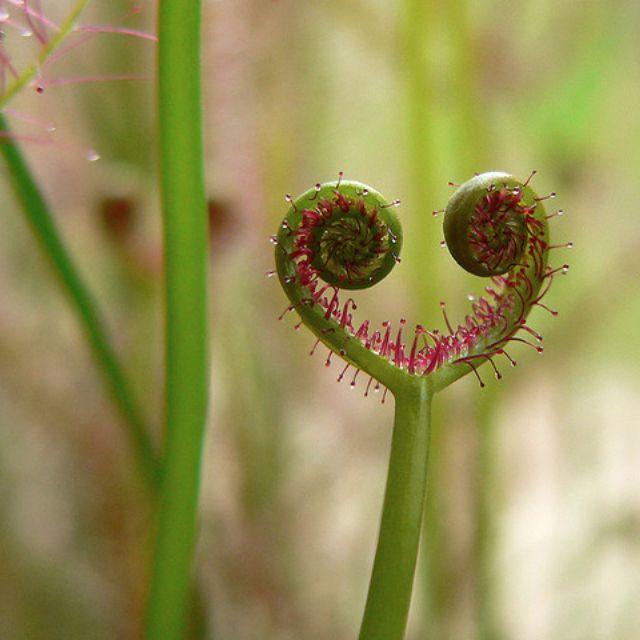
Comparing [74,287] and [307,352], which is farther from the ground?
[307,352]

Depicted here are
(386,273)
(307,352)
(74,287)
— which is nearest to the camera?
(386,273)

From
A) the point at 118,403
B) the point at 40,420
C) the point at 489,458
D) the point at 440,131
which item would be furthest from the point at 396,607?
the point at 440,131

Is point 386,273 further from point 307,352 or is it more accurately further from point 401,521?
point 307,352

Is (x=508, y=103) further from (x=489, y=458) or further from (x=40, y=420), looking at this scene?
(x=40, y=420)

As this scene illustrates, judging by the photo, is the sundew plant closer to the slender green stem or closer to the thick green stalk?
the thick green stalk

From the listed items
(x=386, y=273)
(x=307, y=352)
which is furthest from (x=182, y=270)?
(x=307, y=352)

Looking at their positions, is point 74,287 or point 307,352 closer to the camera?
point 74,287

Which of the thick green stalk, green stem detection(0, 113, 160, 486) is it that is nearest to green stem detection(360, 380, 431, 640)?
the thick green stalk

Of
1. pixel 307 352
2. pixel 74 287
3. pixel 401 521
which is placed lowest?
pixel 401 521
